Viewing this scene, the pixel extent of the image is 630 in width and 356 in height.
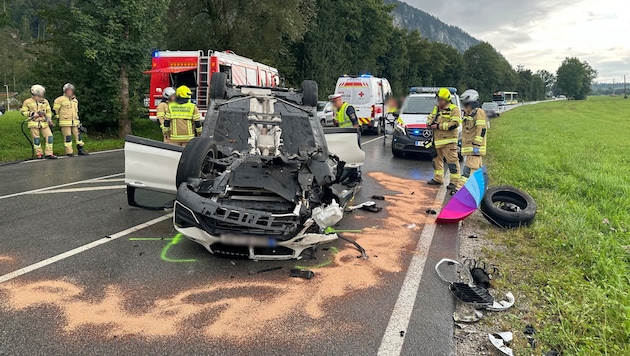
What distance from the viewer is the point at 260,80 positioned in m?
16.7

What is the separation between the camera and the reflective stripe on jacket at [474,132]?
7055 millimetres

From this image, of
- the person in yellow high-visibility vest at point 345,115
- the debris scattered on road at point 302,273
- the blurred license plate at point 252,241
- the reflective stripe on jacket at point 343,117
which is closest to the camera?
the blurred license plate at point 252,241

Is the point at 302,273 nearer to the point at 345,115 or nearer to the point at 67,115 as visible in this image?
the point at 345,115

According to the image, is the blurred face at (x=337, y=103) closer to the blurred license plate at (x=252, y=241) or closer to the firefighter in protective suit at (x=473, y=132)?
the firefighter in protective suit at (x=473, y=132)

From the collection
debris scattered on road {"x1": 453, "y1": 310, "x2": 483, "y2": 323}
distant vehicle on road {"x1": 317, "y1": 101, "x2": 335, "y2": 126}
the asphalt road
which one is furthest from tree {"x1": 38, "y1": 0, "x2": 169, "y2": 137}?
debris scattered on road {"x1": 453, "y1": 310, "x2": 483, "y2": 323}

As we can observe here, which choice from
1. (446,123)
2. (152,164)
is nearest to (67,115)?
(152,164)

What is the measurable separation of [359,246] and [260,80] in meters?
13.2

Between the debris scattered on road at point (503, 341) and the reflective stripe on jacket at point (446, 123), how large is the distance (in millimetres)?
5148

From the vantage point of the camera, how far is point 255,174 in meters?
4.29

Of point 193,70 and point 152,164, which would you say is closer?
point 152,164

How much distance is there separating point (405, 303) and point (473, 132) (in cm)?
466

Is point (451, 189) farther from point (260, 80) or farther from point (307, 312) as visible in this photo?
point (260, 80)

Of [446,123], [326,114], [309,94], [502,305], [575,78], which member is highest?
[575,78]

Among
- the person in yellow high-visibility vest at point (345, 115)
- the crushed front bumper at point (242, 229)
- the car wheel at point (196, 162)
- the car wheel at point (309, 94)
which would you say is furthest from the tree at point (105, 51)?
the crushed front bumper at point (242, 229)
